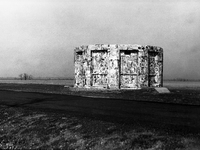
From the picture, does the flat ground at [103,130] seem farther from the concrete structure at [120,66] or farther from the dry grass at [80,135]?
the concrete structure at [120,66]

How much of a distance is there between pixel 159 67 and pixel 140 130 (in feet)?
59.9

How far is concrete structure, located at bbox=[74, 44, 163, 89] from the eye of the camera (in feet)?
71.4

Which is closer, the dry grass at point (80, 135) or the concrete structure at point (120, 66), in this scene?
the dry grass at point (80, 135)

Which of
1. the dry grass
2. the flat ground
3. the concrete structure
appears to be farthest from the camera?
the concrete structure

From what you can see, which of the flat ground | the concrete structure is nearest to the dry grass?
the flat ground

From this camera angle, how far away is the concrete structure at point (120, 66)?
71.4 feet

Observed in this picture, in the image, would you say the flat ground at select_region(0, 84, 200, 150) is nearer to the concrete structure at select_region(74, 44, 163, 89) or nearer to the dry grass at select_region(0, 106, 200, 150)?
the dry grass at select_region(0, 106, 200, 150)

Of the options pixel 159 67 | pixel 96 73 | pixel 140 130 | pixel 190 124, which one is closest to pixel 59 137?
pixel 140 130

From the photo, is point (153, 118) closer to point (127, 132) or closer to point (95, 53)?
point (127, 132)

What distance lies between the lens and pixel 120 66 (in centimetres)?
2200

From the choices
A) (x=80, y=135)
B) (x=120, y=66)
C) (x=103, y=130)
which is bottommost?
(x=80, y=135)

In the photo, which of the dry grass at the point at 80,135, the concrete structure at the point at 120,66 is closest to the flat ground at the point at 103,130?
the dry grass at the point at 80,135

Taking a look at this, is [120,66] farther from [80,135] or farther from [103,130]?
[80,135]

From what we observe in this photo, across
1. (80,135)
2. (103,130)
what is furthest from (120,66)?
(80,135)
